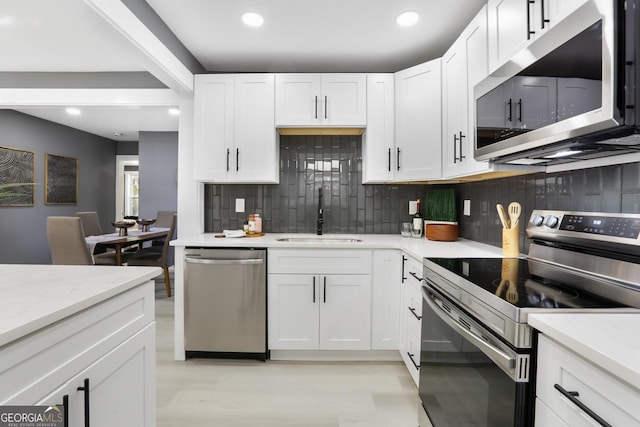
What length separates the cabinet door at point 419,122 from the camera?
2426mm

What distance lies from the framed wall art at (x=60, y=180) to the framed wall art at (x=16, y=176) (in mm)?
240

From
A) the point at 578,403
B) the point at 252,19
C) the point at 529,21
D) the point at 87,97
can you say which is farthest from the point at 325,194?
the point at 578,403

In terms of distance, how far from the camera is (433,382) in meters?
1.50

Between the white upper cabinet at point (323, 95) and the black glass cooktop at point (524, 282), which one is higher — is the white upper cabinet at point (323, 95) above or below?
above

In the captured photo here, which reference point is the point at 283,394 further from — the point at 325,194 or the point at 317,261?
the point at 325,194

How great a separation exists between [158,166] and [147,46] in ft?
13.8

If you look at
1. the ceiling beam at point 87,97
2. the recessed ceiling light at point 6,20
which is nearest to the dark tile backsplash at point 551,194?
the ceiling beam at point 87,97

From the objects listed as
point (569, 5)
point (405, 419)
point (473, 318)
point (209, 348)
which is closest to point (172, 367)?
point (209, 348)

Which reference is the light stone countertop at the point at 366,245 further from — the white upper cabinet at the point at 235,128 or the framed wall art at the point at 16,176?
the framed wall art at the point at 16,176

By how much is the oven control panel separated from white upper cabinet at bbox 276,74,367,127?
1673 millimetres

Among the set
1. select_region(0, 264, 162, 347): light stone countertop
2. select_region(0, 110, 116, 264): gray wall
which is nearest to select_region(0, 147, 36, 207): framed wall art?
select_region(0, 110, 116, 264): gray wall

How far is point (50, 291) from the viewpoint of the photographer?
99 cm

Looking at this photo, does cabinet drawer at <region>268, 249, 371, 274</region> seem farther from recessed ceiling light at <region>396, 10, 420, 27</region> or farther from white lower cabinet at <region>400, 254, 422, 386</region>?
recessed ceiling light at <region>396, 10, 420, 27</region>

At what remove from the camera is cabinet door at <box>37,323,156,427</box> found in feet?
2.88
